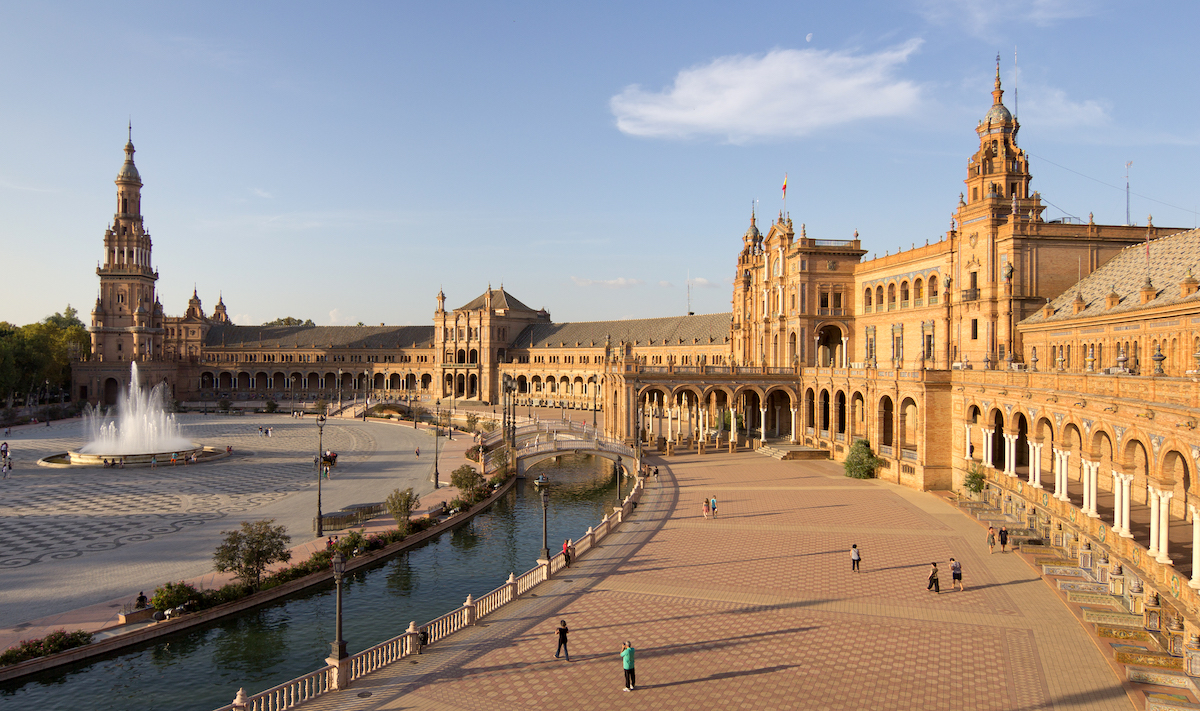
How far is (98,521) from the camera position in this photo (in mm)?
39250

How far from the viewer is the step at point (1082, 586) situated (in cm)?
2469

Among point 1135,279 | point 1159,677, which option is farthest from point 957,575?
point 1135,279

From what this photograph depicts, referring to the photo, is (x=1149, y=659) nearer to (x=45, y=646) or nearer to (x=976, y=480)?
(x=976, y=480)

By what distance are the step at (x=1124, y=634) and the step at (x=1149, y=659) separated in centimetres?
170

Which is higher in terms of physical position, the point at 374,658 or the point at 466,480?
the point at 466,480

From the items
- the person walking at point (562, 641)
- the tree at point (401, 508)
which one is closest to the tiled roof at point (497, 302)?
the tree at point (401, 508)

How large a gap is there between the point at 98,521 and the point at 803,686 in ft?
123

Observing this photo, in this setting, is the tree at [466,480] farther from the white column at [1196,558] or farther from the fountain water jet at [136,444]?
the white column at [1196,558]

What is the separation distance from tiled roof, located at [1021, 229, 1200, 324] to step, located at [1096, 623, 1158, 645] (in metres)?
16.6

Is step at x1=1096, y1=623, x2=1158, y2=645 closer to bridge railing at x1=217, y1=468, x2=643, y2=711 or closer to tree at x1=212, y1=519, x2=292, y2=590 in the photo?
bridge railing at x1=217, y1=468, x2=643, y2=711

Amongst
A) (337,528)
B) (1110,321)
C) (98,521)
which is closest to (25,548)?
(98,521)

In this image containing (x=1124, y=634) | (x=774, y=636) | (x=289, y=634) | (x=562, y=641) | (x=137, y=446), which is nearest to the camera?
(x=562, y=641)

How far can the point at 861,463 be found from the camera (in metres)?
49.8

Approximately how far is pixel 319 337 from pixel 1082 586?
444 ft
